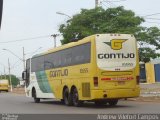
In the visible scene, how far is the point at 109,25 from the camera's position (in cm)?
3609

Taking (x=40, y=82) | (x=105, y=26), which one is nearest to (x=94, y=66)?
(x=40, y=82)

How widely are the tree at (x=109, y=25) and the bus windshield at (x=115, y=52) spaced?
1500cm

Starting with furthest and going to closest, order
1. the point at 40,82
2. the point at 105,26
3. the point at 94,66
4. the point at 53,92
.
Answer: the point at 105,26 < the point at 40,82 < the point at 53,92 < the point at 94,66

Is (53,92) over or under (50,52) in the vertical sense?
under

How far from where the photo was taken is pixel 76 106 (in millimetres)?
22031

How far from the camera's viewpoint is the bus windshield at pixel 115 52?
787 inches

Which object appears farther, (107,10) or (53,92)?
(107,10)

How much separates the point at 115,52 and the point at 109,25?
16.0 m

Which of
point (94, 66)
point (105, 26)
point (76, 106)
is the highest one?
point (105, 26)

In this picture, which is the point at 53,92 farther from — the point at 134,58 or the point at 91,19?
the point at 91,19

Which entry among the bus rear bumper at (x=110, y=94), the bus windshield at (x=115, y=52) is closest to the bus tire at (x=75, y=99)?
the bus rear bumper at (x=110, y=94)

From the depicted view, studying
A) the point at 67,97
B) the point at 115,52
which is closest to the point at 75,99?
the point at 67,97

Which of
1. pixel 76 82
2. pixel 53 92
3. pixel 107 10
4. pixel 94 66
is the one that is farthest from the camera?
pixel 107 10

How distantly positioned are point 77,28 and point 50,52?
1163cm
